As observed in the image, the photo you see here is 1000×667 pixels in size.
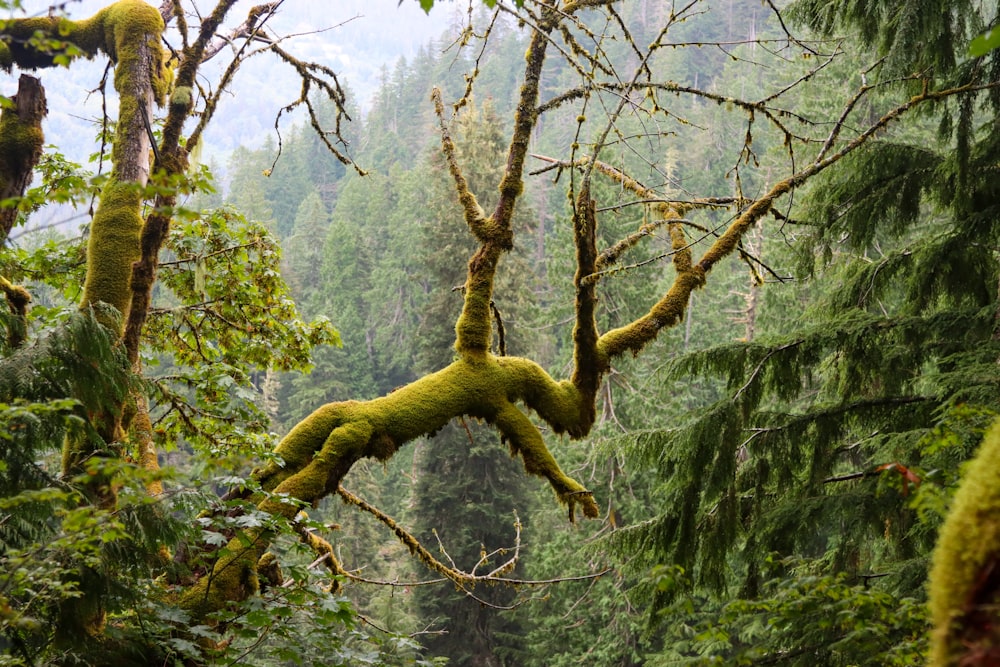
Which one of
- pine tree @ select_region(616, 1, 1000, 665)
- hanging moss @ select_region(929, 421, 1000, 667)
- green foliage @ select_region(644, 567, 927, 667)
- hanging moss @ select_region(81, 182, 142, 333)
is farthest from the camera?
pine tree @ select_region(616, 1, 1000, 665)

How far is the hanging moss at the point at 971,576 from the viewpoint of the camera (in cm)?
145

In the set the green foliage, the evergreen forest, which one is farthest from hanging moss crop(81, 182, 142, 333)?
the green foliage

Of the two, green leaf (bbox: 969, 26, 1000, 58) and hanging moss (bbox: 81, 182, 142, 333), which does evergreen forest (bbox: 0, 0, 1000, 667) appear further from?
green leaf (bbox: 969, 26, 1000, 58)

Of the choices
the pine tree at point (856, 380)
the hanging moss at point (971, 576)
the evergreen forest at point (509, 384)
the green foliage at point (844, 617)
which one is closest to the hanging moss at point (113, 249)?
the evergreen forest at point (509, 384)

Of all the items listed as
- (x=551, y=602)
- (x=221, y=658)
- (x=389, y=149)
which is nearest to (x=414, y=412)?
(x=221, y=658)

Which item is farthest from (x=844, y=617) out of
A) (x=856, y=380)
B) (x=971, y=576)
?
(x=856, y=380)

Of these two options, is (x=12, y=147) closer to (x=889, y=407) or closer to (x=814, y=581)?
(x=814, y=581)

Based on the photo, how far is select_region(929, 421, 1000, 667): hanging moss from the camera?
145 centimetres

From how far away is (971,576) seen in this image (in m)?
1.52

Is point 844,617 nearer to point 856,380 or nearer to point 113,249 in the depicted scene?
point 856,380

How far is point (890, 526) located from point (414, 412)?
335cm

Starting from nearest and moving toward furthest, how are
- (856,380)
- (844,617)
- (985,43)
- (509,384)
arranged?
1. (985,43)
2. (844,617)
3. (509,384)
4. (856,380)

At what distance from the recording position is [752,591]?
5309 mm

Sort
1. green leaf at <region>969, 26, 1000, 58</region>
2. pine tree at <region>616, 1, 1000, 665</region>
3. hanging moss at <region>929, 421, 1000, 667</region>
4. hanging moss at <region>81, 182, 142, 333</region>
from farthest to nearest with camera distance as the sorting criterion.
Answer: pine tree at <region>616, 1, 1000, 665</region> → hanging moss at <region>81, 182, 142, 333</region> → hanging moss at <region>929, 421, 1000, 667</region> → green leaf at <region>969, 26, 1000, 58</region>
